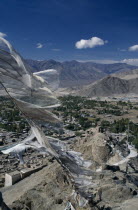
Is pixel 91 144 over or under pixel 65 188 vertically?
over

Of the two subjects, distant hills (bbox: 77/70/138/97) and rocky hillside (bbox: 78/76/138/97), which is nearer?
distant hills (bbox: 77/70/138/97)

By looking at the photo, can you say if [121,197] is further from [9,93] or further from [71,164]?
[9,93]

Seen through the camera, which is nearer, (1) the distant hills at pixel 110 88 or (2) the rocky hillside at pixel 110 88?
(1) the distant hills at pixel 110 88

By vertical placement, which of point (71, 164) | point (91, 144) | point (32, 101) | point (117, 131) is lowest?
point (117, 131)

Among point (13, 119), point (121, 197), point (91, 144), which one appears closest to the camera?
point (121, 197)

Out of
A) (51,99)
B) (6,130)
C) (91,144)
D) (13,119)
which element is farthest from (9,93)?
(13,119)

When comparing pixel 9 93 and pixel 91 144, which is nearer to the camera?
pixel 9 93

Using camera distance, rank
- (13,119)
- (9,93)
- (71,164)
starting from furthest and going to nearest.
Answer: (13,119) → (71,164) → (9,93)
